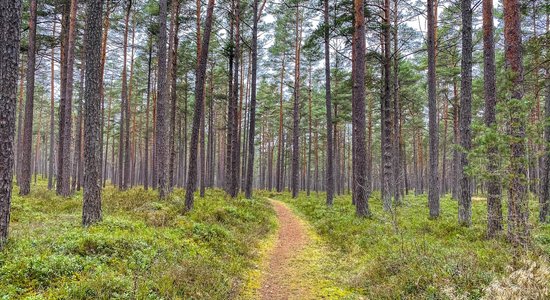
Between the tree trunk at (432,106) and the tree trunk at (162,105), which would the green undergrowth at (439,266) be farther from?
the tree trunk at (162,105)

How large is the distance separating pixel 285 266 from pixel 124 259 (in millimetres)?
3888

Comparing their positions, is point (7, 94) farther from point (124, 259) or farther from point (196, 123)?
point (196, 123)

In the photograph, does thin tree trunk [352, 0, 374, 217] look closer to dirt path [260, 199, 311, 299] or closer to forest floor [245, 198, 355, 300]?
forest floor [245, 198, 355, 300]

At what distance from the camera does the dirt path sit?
591 centimetres

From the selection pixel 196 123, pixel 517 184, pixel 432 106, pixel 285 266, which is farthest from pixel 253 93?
pixel 517 184

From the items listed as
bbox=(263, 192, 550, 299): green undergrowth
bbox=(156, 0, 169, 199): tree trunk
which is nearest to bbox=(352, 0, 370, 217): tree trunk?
bbox=(263, 192, 550, 299): green undergrowth

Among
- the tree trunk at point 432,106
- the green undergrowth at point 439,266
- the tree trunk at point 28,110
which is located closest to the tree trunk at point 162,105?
the tree trunk at point 28,110

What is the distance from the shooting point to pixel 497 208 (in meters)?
7.76

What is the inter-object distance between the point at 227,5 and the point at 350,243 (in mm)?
16513

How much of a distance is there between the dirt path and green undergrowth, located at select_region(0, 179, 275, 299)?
56 centimetres

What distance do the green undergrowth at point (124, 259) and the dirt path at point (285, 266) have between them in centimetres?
56

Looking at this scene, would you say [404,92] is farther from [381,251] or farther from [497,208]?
[381,251]

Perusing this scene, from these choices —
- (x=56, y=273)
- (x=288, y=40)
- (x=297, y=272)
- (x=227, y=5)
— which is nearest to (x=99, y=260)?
(x=56, y=273)

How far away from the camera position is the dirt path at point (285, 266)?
5.91m
